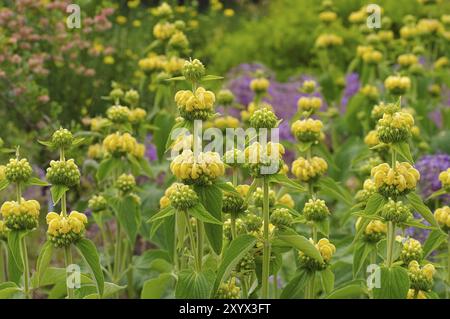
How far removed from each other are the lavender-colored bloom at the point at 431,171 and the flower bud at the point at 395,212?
1.50 m

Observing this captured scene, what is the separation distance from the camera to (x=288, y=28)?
608cm

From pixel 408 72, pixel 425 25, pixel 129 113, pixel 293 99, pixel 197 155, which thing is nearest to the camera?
pixel 197 155

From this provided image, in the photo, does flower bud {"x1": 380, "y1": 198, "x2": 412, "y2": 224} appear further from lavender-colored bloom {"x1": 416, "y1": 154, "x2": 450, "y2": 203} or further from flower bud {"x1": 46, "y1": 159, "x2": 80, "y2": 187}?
lavender-colored bloom {"x1": 416, "y1": 154, "x2": 450, "y2": 203}

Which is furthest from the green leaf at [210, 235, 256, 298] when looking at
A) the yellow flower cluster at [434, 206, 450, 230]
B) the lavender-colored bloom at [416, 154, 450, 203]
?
the lavender-colored bloom at [416, 154, 450, 203]

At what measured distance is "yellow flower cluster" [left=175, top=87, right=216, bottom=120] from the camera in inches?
69.4

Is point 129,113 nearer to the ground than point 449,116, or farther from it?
nearer to the ground

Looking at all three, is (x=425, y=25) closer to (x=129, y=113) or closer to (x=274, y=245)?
(x=129, y=113)

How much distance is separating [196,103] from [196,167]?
6.3 inches

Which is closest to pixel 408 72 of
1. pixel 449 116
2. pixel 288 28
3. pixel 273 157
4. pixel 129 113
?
pixel 449 116

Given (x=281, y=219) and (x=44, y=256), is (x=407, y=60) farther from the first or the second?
(x=44, y=256)

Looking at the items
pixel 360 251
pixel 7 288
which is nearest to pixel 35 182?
pixel 7 288

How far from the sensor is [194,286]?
1.79 meters

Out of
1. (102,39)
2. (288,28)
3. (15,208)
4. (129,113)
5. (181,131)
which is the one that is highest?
(288,28)

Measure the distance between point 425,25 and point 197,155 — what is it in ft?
8.25
